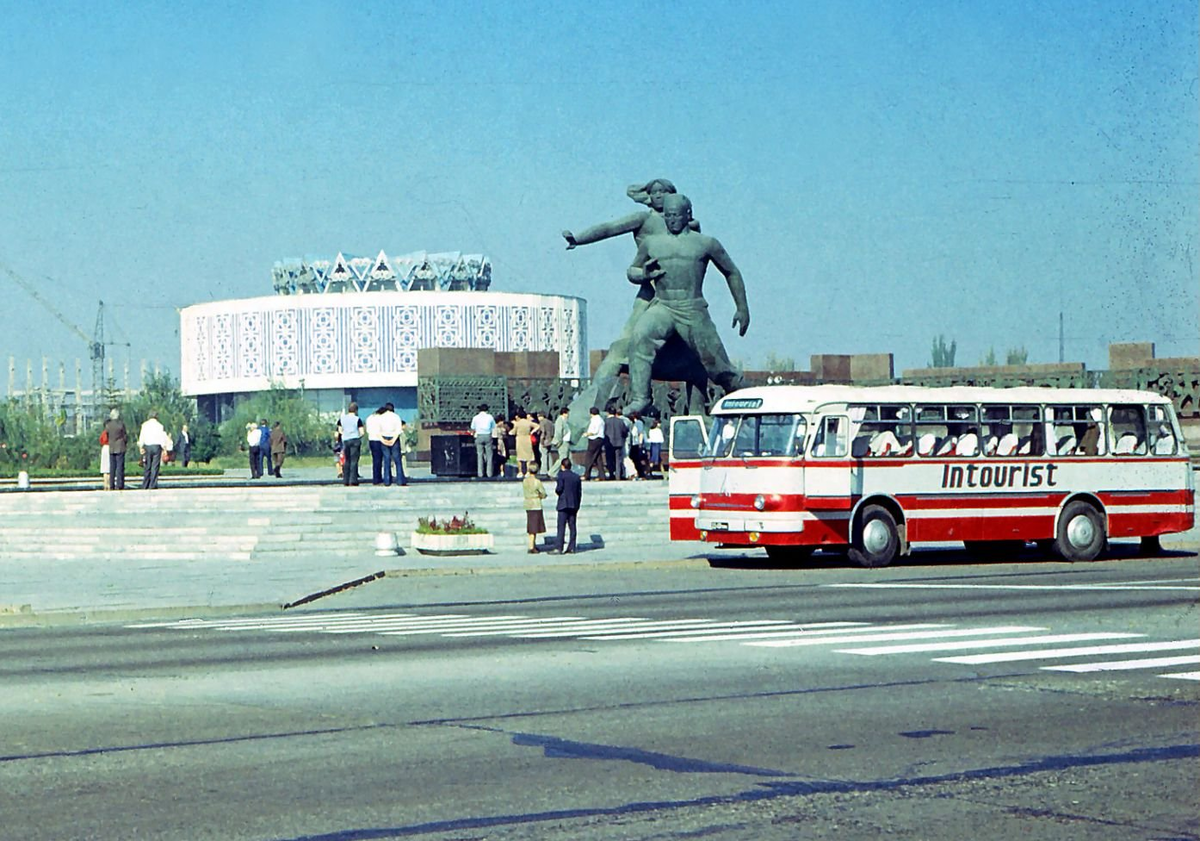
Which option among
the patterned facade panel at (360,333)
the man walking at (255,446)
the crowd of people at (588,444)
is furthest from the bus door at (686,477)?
the patterned facade panel at (360,333)

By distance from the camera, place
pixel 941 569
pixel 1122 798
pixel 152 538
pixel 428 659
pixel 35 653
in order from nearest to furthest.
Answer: pixel 1122 798 → pixel 428 659 → pixel 35 653 → pixel 941 569 → pixel 152 538

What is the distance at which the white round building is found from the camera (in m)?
143

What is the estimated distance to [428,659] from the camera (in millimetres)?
14391

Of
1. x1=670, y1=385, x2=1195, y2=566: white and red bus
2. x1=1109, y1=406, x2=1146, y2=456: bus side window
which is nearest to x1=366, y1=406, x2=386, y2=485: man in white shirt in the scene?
x1=670, y1=385, x2=1195, y2=566: white and red bus

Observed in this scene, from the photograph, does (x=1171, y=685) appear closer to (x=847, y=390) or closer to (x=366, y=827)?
(x=366, y=827)

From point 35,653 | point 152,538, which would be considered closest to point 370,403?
point 152,538

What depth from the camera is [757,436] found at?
26.7 metres

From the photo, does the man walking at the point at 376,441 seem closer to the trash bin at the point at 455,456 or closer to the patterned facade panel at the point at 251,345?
the trash bin at the point at 455,456

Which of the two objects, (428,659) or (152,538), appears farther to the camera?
(152,538)

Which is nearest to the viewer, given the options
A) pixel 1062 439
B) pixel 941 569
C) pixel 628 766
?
pixel 628 766

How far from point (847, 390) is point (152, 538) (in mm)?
12193

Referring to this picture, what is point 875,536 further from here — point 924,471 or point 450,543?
point 450,543

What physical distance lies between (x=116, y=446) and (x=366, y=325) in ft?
357

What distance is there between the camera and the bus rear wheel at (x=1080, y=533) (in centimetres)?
2766
